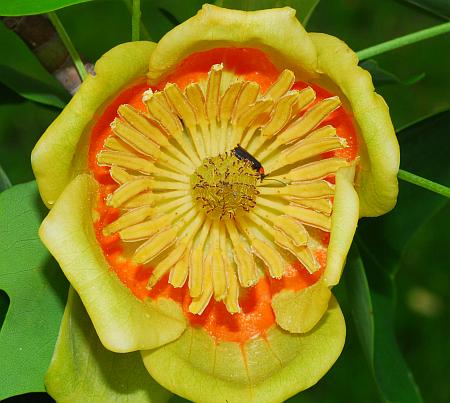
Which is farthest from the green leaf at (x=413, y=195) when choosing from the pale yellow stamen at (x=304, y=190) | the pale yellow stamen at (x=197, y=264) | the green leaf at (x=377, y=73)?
the pale yellow stamen at (x=197, y=264)

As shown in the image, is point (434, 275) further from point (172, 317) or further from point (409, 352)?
point (172, 317)

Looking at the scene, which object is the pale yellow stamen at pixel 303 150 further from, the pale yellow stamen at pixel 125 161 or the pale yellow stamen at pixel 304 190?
the pale yellow stamen at pixel 125 161

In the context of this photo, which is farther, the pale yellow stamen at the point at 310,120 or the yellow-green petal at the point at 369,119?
the pale yellow stamen at the point at 310,120

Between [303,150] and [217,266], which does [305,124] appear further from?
[217,266]

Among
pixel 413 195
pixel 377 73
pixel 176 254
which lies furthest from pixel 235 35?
pixel 413 195

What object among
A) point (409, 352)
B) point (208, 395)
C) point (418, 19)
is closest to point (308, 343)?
point (208, 395)

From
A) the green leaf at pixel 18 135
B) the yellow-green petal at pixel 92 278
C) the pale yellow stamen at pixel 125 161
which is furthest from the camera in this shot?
the green leaf at pixel 18 135

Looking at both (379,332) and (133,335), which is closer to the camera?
(133,335)
